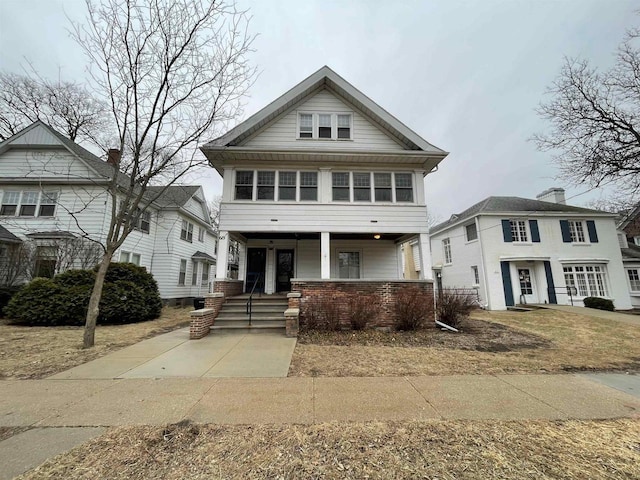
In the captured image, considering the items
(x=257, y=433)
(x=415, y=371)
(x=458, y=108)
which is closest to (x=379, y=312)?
(x=415, y=371)

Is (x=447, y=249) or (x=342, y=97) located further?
(x=447, y=249)

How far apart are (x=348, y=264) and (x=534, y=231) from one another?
13.7 meters

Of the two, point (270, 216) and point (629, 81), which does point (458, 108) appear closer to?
point (629, 81)

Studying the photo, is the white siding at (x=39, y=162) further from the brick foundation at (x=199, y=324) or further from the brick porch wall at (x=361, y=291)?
the brick porch wall at (x=361, y=291)

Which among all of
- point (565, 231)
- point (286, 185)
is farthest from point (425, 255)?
point (565, 231)

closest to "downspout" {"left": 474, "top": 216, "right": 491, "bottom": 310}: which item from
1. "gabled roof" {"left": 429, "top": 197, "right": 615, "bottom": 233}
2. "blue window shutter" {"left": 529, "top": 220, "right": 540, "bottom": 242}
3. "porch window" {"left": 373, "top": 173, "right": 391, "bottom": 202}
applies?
"gabled roof" {"left": 429, "top": 197, "right": 615, "bottom": 233}

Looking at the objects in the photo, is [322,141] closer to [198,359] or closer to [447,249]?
[198,359]

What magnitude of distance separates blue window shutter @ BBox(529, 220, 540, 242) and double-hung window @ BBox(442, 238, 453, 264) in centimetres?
509

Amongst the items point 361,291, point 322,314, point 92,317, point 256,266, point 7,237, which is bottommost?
point 322,314

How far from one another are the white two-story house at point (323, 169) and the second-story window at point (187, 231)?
31.6 ft

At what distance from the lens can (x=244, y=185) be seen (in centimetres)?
977

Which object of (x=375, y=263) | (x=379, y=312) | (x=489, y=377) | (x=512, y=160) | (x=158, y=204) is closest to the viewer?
(x=489, y=377)

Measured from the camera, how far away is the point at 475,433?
2852 millimetres

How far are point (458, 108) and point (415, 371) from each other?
20.7 meters
